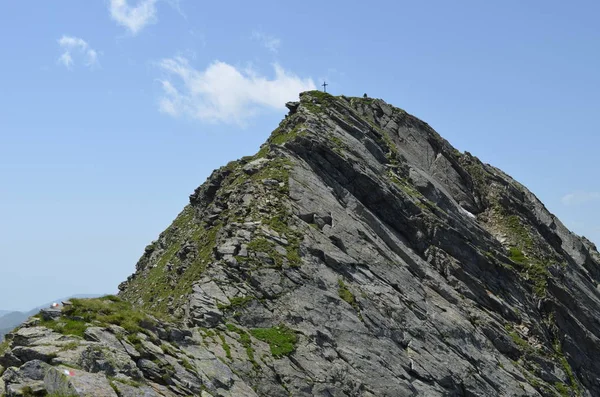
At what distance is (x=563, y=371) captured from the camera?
51.7 meters

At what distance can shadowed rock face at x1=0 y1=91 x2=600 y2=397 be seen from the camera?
2909 centimetres

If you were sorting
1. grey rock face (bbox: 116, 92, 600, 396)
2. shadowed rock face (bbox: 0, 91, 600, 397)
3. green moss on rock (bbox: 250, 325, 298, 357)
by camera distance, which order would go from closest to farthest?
shadowed rock face (bbox: 0, 91, 600, 397), green moss on rock (bbox: 250, 325, 298, 357), grey rock face (bbox: 116, 92, 600, 396)

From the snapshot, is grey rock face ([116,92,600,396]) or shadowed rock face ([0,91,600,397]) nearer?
shadowed rock face ([0,91,600,397])

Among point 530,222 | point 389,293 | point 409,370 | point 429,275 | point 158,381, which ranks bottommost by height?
point 158,381

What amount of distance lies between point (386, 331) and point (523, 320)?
21.8 meters

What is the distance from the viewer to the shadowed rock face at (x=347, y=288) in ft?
95.5

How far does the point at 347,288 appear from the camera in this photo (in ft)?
131

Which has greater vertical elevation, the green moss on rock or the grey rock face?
the grey rock face

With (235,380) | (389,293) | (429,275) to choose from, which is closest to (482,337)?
(429,275)

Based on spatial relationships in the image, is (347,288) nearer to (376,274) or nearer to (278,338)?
(376,274)

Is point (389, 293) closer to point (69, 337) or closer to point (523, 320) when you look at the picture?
point (523, 320)

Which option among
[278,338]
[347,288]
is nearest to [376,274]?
[347,288]

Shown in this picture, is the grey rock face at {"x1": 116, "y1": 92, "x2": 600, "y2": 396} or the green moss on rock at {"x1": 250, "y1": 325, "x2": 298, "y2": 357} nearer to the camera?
the green moss on rock at {"x1": 250, "y1": 325, "x2": 298, "y2": 357}

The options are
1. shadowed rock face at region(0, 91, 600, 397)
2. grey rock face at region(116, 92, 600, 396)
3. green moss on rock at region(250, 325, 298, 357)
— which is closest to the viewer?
shadowed rock face at region(0, 91, 600, 397)
